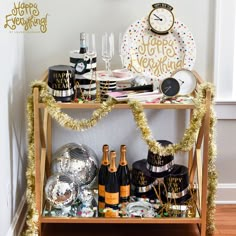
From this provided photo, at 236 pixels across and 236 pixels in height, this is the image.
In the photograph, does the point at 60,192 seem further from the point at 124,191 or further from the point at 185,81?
the point at 185,81

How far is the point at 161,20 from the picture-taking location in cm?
258

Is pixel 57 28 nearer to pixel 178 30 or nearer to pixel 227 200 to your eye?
pixel 178 30

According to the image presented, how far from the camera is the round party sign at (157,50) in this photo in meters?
2.60

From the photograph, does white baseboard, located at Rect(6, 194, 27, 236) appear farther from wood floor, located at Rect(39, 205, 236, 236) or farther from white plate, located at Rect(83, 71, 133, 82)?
white plate, located at Rect(83, 71, 133, 82)

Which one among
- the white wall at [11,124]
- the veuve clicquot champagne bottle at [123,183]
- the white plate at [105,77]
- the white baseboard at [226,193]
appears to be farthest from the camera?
the white baseboard at [226,193]

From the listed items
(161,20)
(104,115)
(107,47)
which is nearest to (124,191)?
(104,115)

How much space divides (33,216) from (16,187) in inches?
9.4

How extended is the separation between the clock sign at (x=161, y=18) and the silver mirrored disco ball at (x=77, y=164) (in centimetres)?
69

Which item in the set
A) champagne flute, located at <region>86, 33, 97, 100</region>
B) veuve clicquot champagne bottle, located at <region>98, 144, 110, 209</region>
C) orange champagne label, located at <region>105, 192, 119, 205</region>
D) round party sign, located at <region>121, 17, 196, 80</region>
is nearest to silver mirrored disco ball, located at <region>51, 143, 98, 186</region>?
veuve clicquot champagne bottle, located at <region>98, 144, 110, 209</region>

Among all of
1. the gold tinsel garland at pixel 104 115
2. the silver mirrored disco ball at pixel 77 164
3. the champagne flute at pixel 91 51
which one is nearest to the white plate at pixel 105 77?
the champagne flute at pixel 91 51

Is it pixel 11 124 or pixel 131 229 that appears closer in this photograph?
pixel 11 124

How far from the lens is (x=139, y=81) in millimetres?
2541

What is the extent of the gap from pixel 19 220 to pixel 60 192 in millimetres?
296

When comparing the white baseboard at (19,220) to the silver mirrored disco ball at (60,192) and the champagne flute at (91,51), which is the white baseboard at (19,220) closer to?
the silver mirrored disco ball at (60,192)
